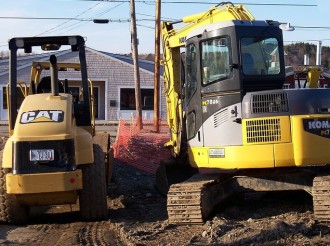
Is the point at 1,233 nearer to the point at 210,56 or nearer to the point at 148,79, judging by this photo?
the point at 210,56

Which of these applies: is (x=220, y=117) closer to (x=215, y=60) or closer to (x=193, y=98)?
(x=193, y=98)

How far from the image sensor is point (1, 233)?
28.0 feet

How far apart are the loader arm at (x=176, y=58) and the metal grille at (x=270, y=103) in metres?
2.06

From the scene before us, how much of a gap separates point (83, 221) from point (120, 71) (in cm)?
3065

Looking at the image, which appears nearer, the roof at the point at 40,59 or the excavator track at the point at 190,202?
the excavator track at the point at 190,202

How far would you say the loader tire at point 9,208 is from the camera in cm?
874

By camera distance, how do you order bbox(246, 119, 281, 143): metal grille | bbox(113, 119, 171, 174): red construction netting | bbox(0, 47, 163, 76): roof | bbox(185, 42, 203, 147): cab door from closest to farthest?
bbox(246, 119, 281, 143): metal grille → bbox(185, 42, 203, 147): cab door → bbox(113, 119, 171, 174): red construction netting → bbox(0, 47, 163, 76): roof

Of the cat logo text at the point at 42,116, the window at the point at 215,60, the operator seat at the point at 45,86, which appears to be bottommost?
the cat logo text at the point at 42,116

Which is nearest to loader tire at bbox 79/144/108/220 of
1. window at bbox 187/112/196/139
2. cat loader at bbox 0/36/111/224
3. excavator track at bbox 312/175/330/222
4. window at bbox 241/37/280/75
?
cat loader at bbox 0/36/111/224

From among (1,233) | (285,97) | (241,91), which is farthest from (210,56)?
(1,233)

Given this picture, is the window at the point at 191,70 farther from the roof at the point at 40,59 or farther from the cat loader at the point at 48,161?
the roof at the point at 40,59

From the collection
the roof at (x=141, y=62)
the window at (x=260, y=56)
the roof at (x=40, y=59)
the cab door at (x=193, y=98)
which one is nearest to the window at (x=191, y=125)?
the cab door at (x=193, y=98)

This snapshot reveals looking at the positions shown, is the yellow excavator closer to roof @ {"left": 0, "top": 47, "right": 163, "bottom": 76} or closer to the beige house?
roof @ {"left": 0, "top": 47, "right": 163, "bottom": 76}

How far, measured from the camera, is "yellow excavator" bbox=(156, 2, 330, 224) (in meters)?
8.45
